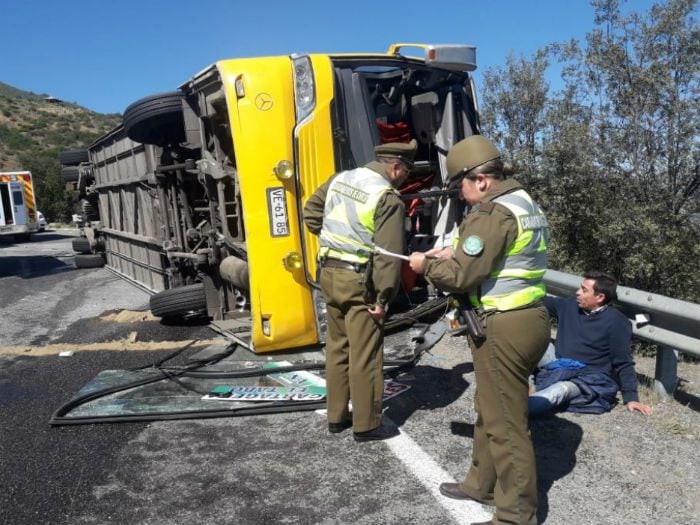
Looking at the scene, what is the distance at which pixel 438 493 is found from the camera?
2859 mm

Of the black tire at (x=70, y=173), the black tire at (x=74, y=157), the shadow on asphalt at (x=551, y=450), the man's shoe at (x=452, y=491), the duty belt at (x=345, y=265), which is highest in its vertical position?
the black tire at (x=74, y=157)

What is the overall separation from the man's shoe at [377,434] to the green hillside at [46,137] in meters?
32.8

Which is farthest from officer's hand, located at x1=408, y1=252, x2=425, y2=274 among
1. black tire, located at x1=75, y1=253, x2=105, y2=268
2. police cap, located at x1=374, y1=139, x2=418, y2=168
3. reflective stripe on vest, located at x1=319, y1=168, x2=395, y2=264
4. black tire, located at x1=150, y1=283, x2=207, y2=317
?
black tire, located at x1=75, y1=253, x2=105, y2=268

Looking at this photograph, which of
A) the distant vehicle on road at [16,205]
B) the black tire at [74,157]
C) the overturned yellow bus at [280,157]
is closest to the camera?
the overturned yellow bus at [280,157]

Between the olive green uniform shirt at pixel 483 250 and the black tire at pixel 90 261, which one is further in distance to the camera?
the black tire at pixel 90 261

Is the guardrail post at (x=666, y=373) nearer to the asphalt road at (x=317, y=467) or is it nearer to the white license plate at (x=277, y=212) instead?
the asphalt road at (x=317, y=467)

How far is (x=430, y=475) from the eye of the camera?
9.96 ft

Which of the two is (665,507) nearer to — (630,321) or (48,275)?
(630,321)

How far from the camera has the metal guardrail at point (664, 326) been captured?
352cm

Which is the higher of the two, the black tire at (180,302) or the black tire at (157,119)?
the black tire at (157,119)

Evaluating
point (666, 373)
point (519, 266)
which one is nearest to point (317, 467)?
point (519, 266)

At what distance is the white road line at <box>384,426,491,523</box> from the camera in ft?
8.79

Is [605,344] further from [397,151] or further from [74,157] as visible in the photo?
[74,157]

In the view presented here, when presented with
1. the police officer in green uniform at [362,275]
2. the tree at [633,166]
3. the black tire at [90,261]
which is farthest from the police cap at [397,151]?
the black tire at [90,261]
